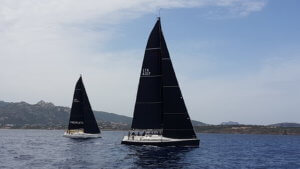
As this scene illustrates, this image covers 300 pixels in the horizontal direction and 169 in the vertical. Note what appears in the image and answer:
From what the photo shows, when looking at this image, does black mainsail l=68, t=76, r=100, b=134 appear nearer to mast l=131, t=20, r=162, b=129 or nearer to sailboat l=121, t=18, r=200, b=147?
sailboat l=121, t=18, r=200, b=147

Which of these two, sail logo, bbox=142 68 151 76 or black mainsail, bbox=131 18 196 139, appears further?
sail logo, bbox=142 68 151 76

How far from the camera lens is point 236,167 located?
51.3 metres

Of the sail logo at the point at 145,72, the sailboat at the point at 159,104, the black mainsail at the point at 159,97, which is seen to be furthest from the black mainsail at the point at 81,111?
the sail logo at the point at 145,72

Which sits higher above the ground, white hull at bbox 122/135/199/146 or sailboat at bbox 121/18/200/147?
sailboat at bbox 121/18/200/147

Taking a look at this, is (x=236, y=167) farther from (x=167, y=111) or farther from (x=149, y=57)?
(x=149, y=57)

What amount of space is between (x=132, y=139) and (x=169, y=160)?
657 inches

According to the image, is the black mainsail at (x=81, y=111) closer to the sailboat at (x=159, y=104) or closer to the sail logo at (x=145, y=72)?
the sailboat at (x=159, y=104)

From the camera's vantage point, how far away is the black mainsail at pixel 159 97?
218 feet

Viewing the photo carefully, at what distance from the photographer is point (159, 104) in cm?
6850

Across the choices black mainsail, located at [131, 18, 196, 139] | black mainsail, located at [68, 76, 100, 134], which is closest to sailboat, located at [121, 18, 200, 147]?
black mainsail, located at [131, 18, 196, 139]

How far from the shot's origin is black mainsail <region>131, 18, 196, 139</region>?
66.3 m

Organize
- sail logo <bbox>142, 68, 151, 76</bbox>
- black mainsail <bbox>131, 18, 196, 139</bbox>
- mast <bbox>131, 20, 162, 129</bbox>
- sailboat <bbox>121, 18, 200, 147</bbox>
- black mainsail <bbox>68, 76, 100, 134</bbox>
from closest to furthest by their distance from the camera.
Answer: sailboat <bbox>121, 18, 200, 147</bbox> < black mainsail <bbox>131, 18, 196, 139</bbox> < mast <bbox>131, 20, 162, 129</bbox> < sail logo <bbox>142, 68, 151, 76</bbox> < black mainsail <bbox>68, 76, 100, 134</bbox>

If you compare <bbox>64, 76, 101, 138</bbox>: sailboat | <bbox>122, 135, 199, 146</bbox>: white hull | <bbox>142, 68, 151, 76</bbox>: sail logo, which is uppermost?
<bbox>142, 68, 151, 76</bbox>: sail logo

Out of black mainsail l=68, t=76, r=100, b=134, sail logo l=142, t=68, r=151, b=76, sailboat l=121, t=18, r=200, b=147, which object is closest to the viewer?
sailboat l=121, t=18, r=200, b=147
